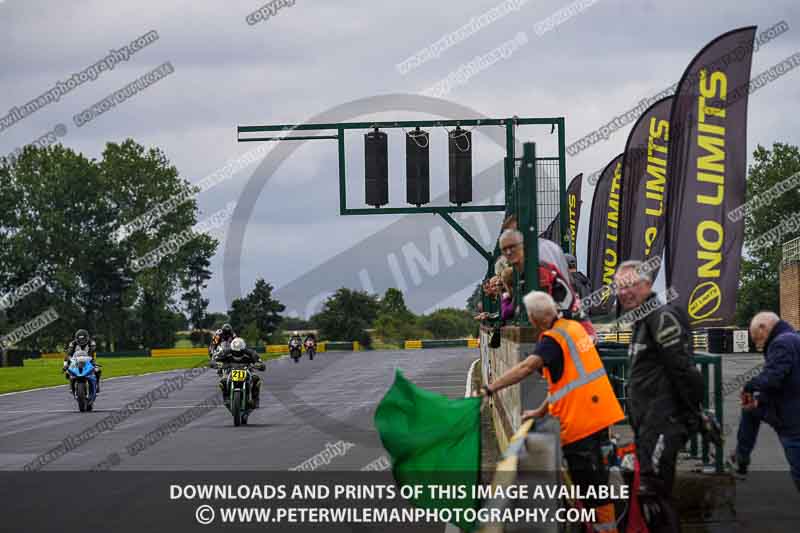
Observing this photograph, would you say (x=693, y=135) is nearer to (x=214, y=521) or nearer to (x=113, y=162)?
(x=214, y=521)

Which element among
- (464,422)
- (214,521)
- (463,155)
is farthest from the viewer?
(463,155)

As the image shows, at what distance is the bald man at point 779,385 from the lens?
880cm

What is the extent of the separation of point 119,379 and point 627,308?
37581 millimetres

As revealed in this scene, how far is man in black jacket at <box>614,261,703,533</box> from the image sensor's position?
7.30 meters

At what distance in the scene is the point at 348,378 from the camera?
37.2 m

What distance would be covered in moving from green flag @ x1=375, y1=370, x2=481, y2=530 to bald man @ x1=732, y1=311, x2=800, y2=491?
309 cm

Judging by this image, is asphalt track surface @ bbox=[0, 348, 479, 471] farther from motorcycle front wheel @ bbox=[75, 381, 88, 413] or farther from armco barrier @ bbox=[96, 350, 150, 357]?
armco barrier @ bbox=[96, 350, 150, 357]

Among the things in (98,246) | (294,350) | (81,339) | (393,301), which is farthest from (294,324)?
(81,339)

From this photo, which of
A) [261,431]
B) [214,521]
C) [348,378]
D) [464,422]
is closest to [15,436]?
[261,431]

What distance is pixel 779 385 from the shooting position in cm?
895

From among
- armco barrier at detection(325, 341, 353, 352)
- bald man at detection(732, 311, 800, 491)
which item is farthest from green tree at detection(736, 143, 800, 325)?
bald man at detection(732, 311, 800, 491)

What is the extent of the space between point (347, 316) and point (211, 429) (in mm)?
105251

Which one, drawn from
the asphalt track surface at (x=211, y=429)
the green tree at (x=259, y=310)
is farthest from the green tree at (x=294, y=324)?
the asphalt track surface at (x=211, y=429)

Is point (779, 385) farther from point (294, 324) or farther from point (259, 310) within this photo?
point (294, 324)
